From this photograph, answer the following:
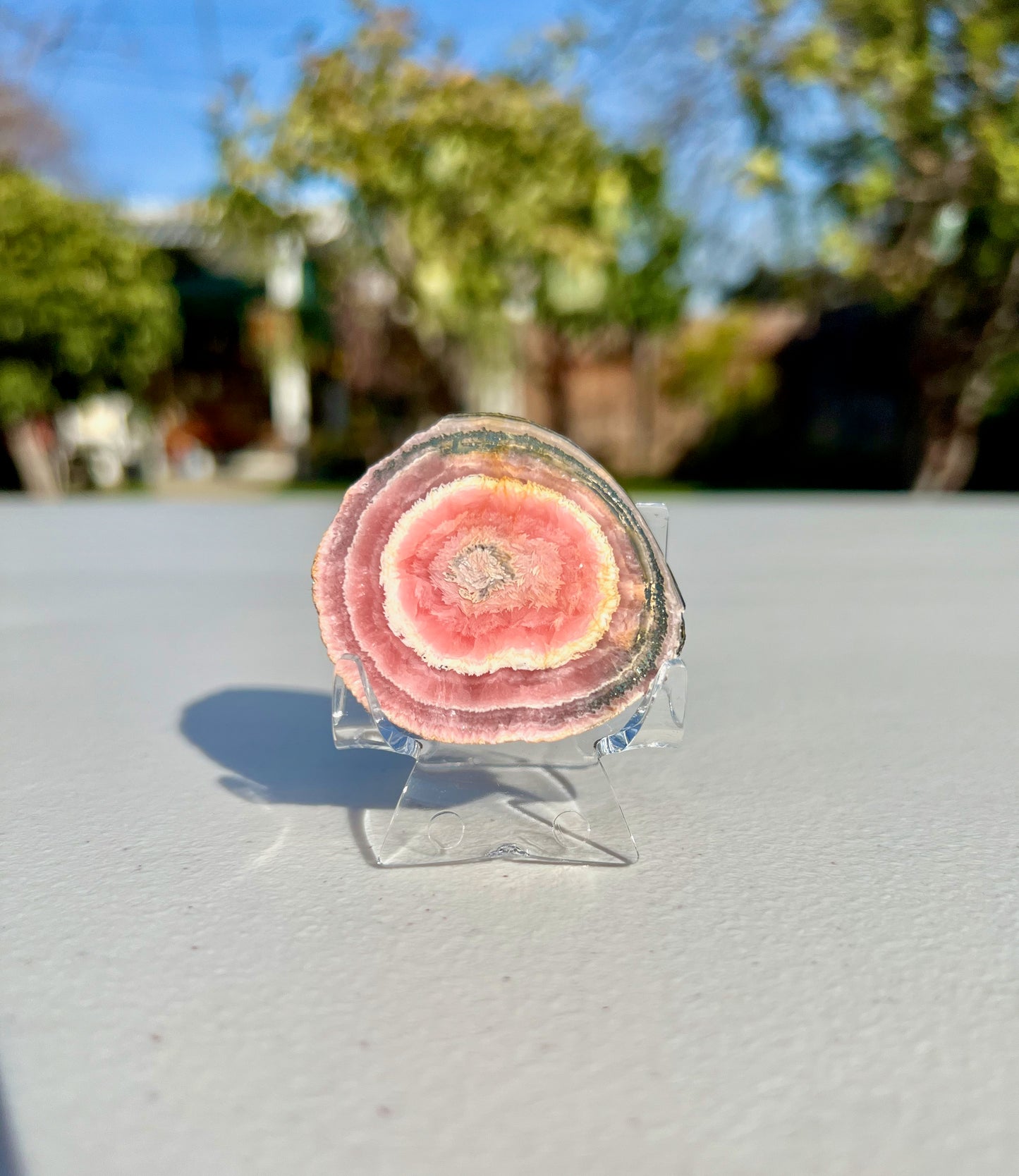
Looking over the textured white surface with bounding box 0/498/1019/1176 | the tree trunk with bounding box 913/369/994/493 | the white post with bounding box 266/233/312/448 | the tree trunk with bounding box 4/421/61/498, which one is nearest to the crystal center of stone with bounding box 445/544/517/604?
the textured white surface with bounding box 0/498/1019/1176

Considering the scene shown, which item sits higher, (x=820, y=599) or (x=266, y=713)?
(x=266, y=713)

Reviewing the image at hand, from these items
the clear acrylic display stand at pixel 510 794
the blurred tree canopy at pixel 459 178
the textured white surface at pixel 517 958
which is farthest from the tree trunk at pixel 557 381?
the clear acrylic display stand at pixel 510 794

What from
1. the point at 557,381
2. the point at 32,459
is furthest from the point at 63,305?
the point at 557,381

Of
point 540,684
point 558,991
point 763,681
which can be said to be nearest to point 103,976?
point 558,991

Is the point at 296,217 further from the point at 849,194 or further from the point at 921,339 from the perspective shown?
the point at 921,339

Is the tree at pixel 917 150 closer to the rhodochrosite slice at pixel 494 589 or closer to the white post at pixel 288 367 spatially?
the white post at pixel 288 367

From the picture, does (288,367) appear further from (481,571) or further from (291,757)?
(481,571)
